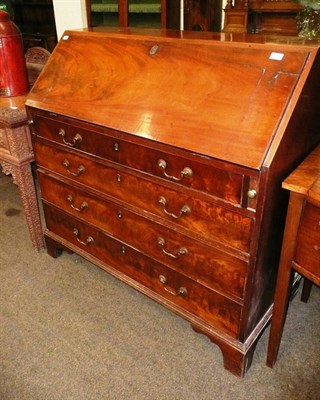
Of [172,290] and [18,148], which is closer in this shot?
[172,290]

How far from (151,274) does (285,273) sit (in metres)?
0.57

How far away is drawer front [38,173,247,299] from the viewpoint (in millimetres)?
1226

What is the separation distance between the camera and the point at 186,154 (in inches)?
44.2

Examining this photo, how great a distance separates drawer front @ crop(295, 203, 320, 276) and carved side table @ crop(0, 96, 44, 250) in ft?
4.35

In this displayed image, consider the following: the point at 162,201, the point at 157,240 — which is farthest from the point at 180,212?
the point at 157,240

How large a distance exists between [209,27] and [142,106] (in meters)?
1.58

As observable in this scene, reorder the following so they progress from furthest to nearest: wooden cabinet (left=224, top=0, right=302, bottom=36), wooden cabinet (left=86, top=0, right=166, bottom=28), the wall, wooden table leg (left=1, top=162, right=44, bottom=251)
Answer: the wall → wooden cabinet (left=86, top=0, right=166, bottom=28) → wooden cabinet (left=224, top=0, right=302, bottom=36) → wooden table leg (left=1, top=162, right=44, bottom=251)

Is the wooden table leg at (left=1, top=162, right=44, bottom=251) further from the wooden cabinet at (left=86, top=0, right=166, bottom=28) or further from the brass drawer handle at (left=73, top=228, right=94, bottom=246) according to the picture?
the wooden cabinet at (left=86, top=0, right=166, bottom=28)

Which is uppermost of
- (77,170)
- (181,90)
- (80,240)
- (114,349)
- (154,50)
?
(154,50)

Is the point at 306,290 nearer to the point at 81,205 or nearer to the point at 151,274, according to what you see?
the point at 151,274

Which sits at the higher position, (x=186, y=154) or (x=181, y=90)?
(x=181, y=90)

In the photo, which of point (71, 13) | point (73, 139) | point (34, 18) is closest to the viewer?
point (73, 139)

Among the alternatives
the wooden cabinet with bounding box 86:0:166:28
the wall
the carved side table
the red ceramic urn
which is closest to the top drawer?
the carved side table

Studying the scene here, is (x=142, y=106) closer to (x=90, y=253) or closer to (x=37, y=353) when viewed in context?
(x=90, y=253)
